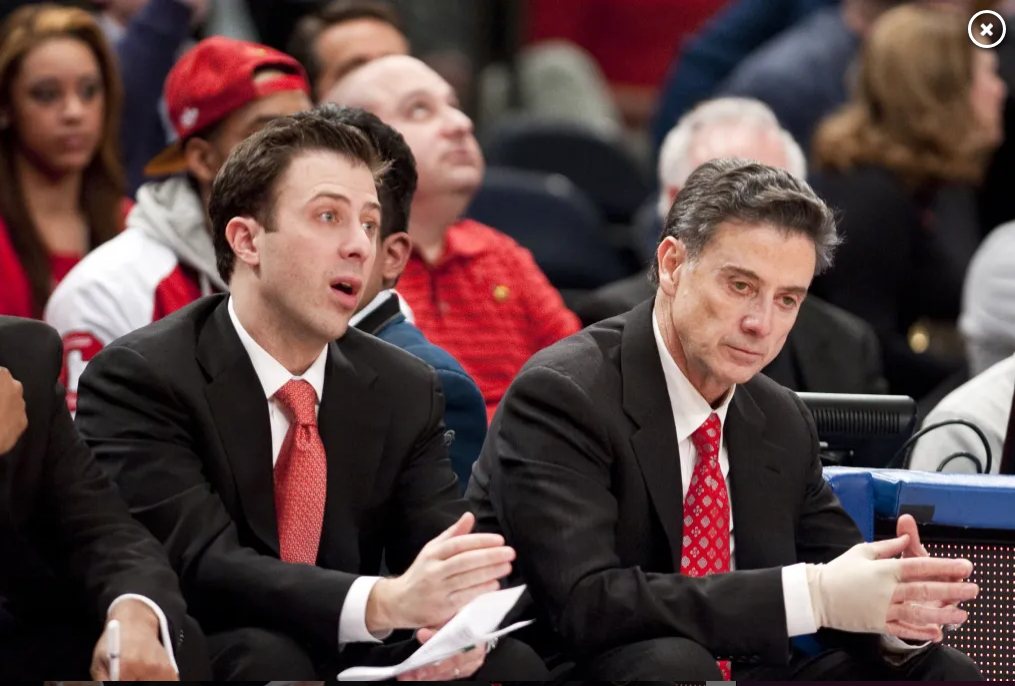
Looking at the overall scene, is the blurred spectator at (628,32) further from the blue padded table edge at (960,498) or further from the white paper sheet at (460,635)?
the white paper sheet at (460,635)

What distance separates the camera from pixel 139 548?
8.75 ft

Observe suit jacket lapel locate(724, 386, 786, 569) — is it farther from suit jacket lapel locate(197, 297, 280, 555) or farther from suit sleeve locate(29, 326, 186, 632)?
suit sleeve locate(29, 326, 186, 632)

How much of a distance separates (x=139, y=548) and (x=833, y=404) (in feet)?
4.71

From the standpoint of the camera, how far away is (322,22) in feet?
17.3

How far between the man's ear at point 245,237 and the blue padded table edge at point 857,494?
3.65 feet

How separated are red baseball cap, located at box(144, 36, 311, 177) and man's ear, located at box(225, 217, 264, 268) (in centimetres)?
119

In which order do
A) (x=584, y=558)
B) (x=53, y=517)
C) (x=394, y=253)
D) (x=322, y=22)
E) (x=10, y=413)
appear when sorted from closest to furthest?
(x=10, y=413)
(x=53, y=517)
(x=584, y=558)
(x=394, y=253)
(x=322, y=22)

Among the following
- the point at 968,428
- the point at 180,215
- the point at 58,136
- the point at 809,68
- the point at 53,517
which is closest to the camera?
the point at 53,517

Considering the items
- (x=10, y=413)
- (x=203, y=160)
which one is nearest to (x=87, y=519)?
(x=10, y=413)

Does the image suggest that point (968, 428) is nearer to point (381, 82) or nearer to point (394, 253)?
point (394, 253)

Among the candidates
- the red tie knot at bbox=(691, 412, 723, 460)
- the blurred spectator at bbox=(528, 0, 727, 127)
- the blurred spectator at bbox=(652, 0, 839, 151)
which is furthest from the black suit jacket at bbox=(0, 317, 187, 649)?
the blurred spectator at bbox=(528, 0, 727, 127)

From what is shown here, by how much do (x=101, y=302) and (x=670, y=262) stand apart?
59.2 inches

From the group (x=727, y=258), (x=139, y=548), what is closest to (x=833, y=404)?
(x=727, y=258)

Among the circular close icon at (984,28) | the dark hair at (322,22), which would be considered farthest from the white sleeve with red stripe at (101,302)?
the circular close icon at (984,28)
